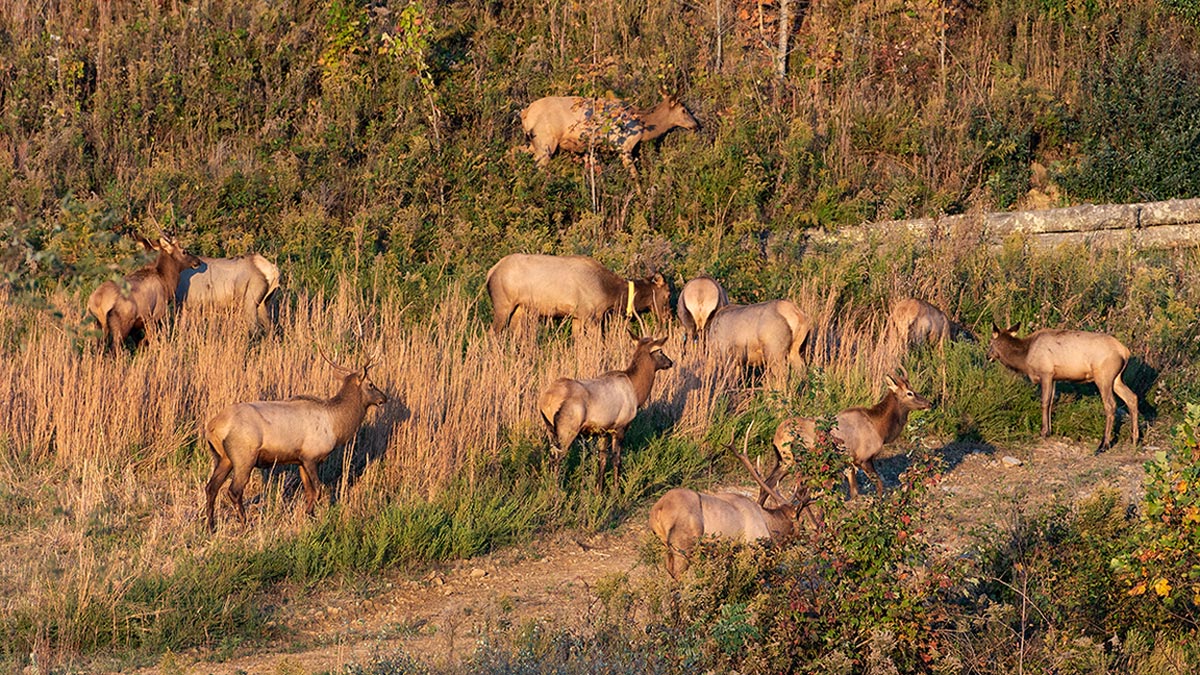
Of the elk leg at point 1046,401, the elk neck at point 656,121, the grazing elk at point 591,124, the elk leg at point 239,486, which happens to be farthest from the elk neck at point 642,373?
the elk neck at point 656,121

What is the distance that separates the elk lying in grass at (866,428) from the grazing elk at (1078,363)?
229 cm

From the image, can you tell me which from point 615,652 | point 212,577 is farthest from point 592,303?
point 615,652

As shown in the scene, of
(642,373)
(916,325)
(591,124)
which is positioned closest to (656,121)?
(591,124)

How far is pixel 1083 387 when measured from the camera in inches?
592

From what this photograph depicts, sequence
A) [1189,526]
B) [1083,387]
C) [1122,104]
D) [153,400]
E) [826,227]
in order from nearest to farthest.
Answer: [1189,526]
[153,400]
[1083,387]
[826,227]
[1122,104]

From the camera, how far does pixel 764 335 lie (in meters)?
14.0

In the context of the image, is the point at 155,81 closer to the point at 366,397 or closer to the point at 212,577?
the point at 366,397

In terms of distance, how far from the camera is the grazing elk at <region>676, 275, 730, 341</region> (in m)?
14.6

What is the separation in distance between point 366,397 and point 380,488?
0.70m

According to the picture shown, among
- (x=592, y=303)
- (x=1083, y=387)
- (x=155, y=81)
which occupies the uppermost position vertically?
(x=155, y=81)

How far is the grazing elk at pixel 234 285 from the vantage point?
563 inches

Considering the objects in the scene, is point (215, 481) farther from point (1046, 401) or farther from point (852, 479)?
point (1046, 401)

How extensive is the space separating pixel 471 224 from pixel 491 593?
8.07m

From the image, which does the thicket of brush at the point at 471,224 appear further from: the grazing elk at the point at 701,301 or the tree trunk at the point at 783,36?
the grazing elk at the point at 701,301
